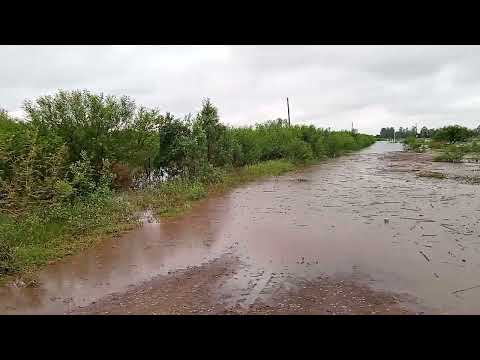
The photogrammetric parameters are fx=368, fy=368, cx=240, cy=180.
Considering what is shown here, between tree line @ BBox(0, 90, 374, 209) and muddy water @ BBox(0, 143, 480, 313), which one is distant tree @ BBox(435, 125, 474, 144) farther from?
muddy water @ BBox(0, 143, 480, 313)

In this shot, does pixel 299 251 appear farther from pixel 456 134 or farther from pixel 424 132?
pixel 424 132

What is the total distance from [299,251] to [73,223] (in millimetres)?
4822

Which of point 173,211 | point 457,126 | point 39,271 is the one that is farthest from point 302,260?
point 457,126

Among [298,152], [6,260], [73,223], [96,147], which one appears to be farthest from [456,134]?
[6,260]

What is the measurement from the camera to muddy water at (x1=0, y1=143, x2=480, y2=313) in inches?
189

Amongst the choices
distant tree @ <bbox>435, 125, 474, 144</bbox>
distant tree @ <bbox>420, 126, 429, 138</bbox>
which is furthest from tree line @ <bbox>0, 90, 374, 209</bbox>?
distant tree @ <bbox>420, 126, 429, 138</bbox>

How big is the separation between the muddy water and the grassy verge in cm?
43

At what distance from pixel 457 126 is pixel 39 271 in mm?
51325

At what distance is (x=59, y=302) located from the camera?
4660mm

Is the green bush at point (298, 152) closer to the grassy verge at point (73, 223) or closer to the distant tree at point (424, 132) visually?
the grassy verge at point (73, 223)

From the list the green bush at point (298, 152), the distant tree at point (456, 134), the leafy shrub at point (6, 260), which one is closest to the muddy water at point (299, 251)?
the leafy shrub at point (6, 260)

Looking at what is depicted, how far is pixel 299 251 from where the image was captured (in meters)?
6.46

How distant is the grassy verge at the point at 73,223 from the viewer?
5.93 meters
